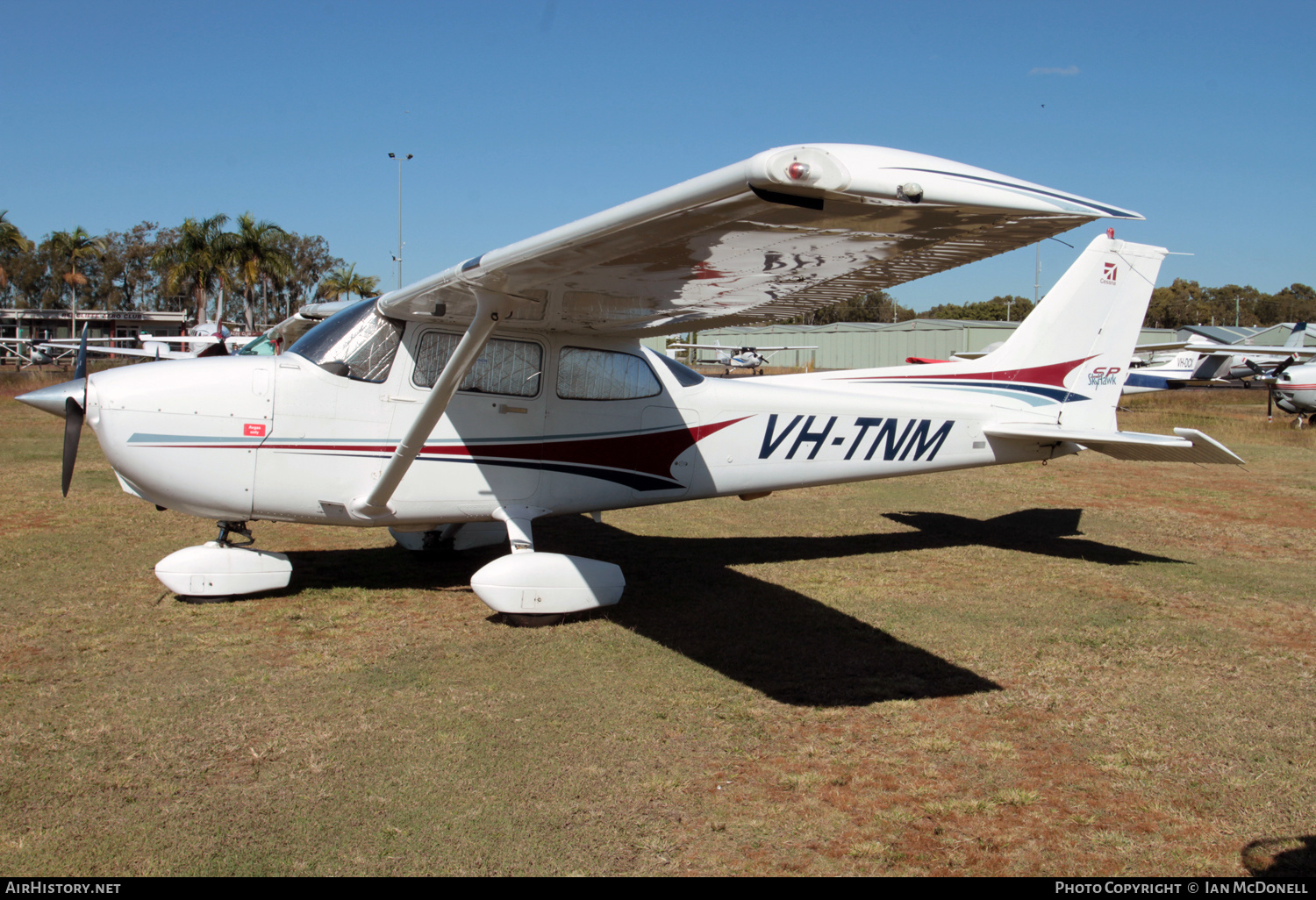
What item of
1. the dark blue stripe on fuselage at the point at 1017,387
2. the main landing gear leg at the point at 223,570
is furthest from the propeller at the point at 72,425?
the dark blue stripe on fuselage at the point at 1017,387

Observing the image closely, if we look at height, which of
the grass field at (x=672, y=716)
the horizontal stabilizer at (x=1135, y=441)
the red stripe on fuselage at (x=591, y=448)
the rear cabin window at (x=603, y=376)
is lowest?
the grass field at (x=672, y=716)

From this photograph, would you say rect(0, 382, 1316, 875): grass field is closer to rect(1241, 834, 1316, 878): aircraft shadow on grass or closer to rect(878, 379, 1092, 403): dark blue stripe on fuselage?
rect(1241, 834, 1316, 878): aircraft shadow on grass

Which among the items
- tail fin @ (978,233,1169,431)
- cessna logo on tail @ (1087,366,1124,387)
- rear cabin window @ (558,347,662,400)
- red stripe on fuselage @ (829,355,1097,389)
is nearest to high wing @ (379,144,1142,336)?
rear cabin window @ (558,347,662,400)

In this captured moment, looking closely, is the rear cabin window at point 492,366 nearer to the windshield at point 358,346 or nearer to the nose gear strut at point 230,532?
the windshield at point 358,346

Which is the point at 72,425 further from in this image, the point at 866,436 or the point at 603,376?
the point at 866,436

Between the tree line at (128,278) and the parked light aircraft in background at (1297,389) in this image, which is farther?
the tree line at (128,278)

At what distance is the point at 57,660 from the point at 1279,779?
6.08 meters

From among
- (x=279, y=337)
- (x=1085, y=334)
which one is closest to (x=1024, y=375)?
(x=1085, y=334)

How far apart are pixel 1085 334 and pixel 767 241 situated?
5.85 metres

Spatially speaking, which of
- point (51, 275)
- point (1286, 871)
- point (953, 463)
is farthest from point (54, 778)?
point (51, 275)

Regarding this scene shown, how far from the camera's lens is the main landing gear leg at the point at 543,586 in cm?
552

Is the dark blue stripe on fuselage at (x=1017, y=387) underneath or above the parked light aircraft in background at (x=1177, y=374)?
underneath

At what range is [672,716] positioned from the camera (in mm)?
4273

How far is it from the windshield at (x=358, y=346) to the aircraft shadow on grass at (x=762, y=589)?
69.0 inches
